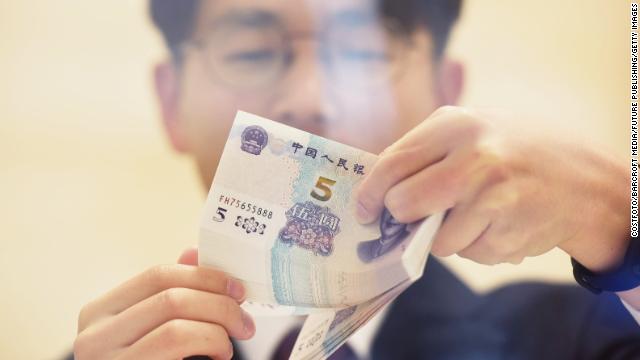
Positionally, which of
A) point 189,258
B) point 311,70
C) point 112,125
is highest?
point 311,70

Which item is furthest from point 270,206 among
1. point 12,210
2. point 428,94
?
point 12,210

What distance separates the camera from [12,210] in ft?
5.18

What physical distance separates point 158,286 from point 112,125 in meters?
1.04

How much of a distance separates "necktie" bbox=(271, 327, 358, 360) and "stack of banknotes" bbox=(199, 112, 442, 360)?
45cm

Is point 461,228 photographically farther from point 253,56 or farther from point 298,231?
point 253,56

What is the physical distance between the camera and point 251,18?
1172 millimetres

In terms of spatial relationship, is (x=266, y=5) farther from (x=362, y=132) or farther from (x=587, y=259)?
(x=587, y=259)

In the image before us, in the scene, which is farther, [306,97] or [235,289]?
[306,97]

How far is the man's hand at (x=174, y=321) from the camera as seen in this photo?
0.69m

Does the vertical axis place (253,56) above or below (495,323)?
above

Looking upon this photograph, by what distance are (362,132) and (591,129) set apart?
0.80m

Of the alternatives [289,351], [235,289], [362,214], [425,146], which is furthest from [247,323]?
[289,351]

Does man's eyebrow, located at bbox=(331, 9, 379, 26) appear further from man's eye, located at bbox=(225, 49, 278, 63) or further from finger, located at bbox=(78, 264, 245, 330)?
finger, located at bbox=(78, 264, 245, 330)

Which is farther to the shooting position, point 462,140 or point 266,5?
point 266,5
